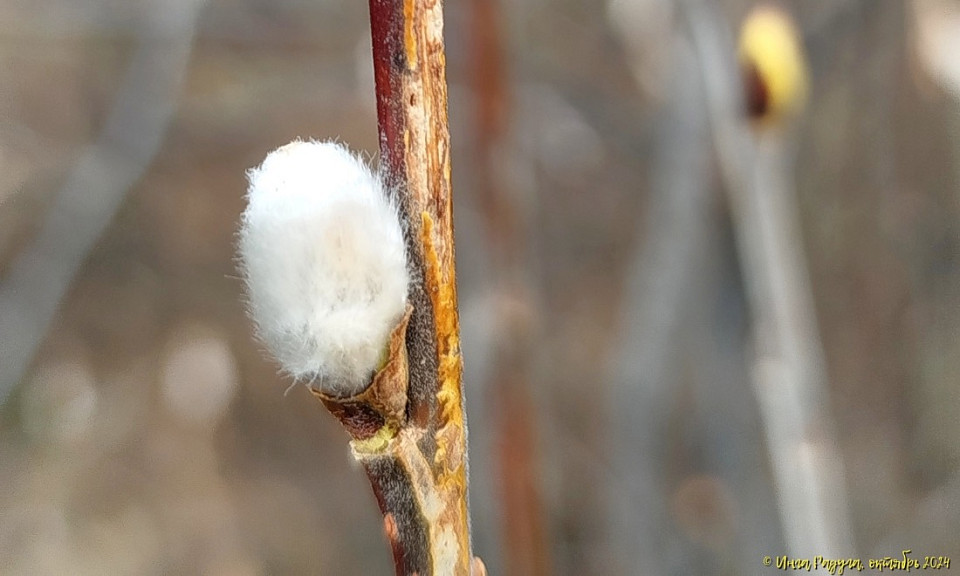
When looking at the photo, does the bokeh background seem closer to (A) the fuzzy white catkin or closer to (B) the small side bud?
(B) the small side bud

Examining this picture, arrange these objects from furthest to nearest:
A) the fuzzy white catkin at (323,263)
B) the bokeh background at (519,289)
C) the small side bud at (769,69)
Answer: the bokeh background at (519,289) < the small side bud at (769,69) < the fuzzy white catkin at (323,263)

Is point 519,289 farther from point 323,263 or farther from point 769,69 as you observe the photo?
point 323,263

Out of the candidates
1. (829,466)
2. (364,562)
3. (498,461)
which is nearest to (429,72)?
A: (498,461)

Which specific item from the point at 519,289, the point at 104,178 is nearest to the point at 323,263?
the point at 519,289

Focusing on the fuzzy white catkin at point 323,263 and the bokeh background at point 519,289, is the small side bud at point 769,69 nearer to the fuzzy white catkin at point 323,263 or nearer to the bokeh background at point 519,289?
the bokeh background at point 519,289

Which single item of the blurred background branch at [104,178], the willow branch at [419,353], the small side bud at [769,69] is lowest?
the willow branch at [419,353]

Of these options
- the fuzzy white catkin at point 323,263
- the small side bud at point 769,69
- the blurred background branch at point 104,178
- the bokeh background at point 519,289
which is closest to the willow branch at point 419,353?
the fuzzy white catkin at point 323,263

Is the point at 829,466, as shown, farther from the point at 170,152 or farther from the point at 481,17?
the point at 170,152
